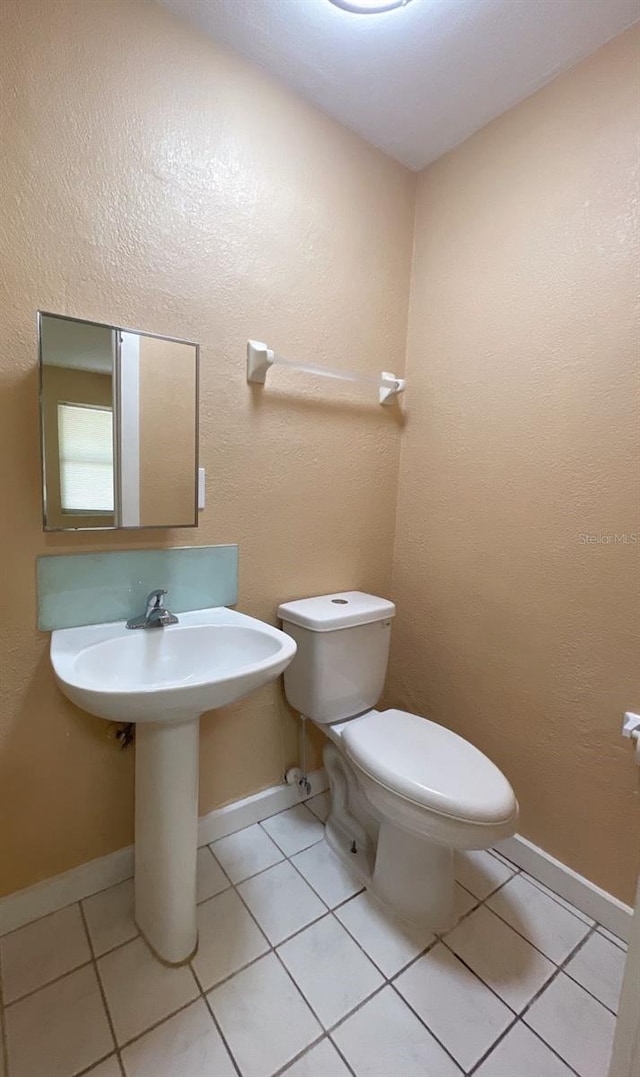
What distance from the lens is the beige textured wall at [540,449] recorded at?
1173 mm

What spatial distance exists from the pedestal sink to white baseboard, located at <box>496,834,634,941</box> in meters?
0.84

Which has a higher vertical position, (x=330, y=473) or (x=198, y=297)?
(x=198, y=297)

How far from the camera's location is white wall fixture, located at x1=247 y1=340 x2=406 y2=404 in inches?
51.9

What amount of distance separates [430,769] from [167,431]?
1.12m

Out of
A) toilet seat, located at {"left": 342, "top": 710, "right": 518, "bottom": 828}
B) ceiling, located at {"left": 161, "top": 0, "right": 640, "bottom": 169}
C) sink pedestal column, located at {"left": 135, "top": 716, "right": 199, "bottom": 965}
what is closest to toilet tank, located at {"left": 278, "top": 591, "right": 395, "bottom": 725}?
toilet seat, located at {"left": 342, "top": 710, "right": 518, "bottom": 828}

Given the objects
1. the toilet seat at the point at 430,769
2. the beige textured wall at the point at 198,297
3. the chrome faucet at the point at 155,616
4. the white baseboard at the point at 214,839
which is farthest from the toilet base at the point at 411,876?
the chrome faucet at the point at 155,616

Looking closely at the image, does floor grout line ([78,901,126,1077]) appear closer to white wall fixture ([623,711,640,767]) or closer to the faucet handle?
the faucet handle

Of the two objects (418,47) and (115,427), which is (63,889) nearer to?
(115,427)

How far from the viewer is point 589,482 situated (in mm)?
1231

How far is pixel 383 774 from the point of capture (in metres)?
1.15

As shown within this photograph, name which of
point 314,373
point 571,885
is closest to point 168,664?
point 314,373

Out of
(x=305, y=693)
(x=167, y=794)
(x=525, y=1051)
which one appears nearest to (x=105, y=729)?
(x=167, y=794)

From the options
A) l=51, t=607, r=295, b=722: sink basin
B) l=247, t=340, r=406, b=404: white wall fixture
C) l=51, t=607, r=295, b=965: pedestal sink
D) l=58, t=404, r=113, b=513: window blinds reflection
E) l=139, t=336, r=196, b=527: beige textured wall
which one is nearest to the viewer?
l=51, t=607, r=295, b=722: sink basin

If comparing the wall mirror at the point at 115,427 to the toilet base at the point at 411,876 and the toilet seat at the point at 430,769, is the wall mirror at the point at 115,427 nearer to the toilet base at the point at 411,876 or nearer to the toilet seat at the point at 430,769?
the toilet seat at the point at 430,769
